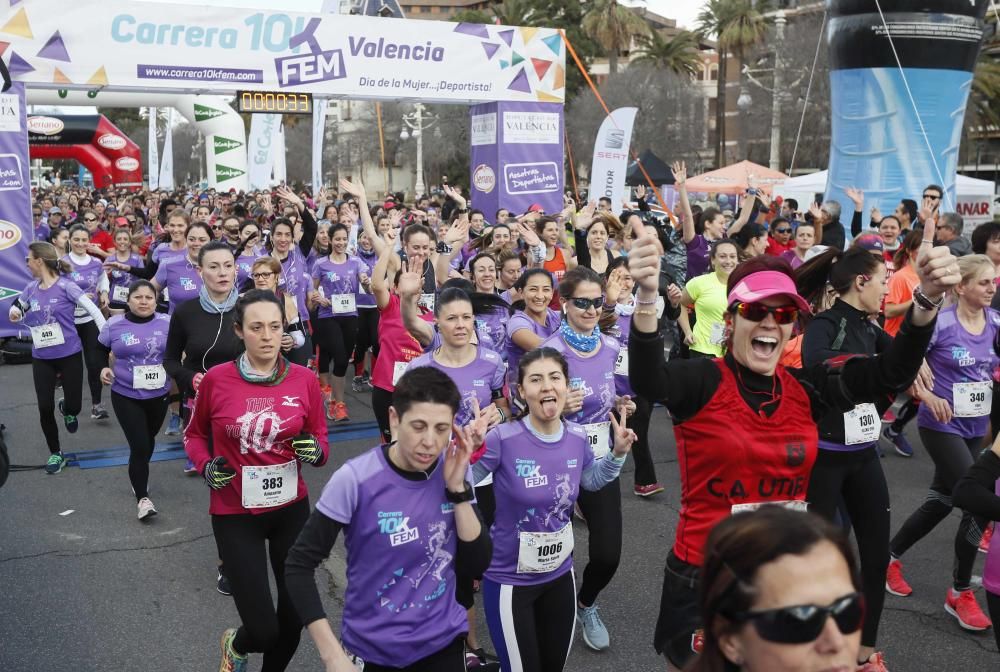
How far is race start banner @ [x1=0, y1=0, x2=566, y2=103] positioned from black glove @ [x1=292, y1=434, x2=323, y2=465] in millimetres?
10021

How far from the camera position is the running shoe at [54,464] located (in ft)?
26.1

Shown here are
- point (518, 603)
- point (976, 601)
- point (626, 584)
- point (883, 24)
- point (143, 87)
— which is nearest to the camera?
point (518, 603)

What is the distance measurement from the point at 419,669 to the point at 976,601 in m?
3.50

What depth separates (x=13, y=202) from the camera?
42.2ft

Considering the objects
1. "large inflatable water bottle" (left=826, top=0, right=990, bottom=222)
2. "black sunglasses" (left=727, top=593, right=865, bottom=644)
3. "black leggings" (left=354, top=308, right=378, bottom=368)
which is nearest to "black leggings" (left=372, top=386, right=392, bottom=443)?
"black leggings" (left=354, top=308, right=378, bottom=368)

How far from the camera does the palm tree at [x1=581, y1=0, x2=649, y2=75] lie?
146ft

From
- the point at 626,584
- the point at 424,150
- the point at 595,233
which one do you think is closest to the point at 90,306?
the point at 595,233

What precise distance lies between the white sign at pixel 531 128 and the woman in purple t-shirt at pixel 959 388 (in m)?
10.9

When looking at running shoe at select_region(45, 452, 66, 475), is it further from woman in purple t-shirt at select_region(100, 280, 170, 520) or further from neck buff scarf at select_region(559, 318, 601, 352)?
neck buff scarf at select_region(559, 318, 601, 352)

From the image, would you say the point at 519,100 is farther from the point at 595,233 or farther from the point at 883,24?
the point at 595,233

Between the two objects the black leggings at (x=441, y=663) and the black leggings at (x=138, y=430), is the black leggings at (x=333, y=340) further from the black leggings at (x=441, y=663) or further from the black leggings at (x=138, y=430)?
the black leggings at (x=441, y=663)

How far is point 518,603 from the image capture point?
12.5 ft

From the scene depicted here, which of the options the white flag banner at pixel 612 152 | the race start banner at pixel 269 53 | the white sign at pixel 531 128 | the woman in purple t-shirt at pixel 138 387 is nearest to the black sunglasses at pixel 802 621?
the woman in purple t-shirt at pixel 138 387

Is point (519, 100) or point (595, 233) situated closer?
point (595, 233)
